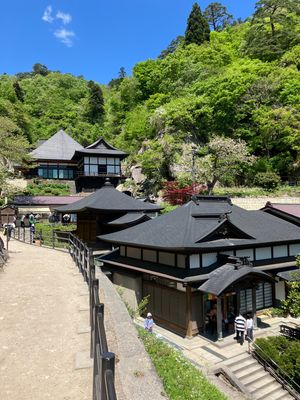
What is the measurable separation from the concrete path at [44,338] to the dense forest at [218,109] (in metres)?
21.5

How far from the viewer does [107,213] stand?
863 inches

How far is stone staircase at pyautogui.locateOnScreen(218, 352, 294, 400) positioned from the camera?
11.3 metres

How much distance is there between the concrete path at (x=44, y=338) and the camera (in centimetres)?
400

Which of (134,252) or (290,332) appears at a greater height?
(134,252)

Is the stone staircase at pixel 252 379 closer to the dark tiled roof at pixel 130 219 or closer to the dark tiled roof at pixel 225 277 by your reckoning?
the dark tiled roof at pixel 225 277

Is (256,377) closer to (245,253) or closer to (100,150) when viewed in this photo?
(245,253)

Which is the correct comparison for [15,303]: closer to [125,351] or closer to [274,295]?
[125,351]

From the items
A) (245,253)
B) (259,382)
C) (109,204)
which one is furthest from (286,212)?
(259,382)

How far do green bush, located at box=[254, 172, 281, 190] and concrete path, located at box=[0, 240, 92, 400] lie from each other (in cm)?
2911

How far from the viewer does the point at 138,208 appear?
73.0ft

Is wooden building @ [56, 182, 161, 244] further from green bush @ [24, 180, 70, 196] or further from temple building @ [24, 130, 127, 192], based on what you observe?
temple building @ [24, 130, 127, 192]

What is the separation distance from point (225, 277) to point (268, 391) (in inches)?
176

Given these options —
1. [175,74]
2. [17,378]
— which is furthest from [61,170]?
[17,378]

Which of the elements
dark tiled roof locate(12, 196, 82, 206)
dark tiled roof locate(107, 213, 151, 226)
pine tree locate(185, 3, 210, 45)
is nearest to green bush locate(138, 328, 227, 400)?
dark tiled roof locate(107, 213, 151, 226)
